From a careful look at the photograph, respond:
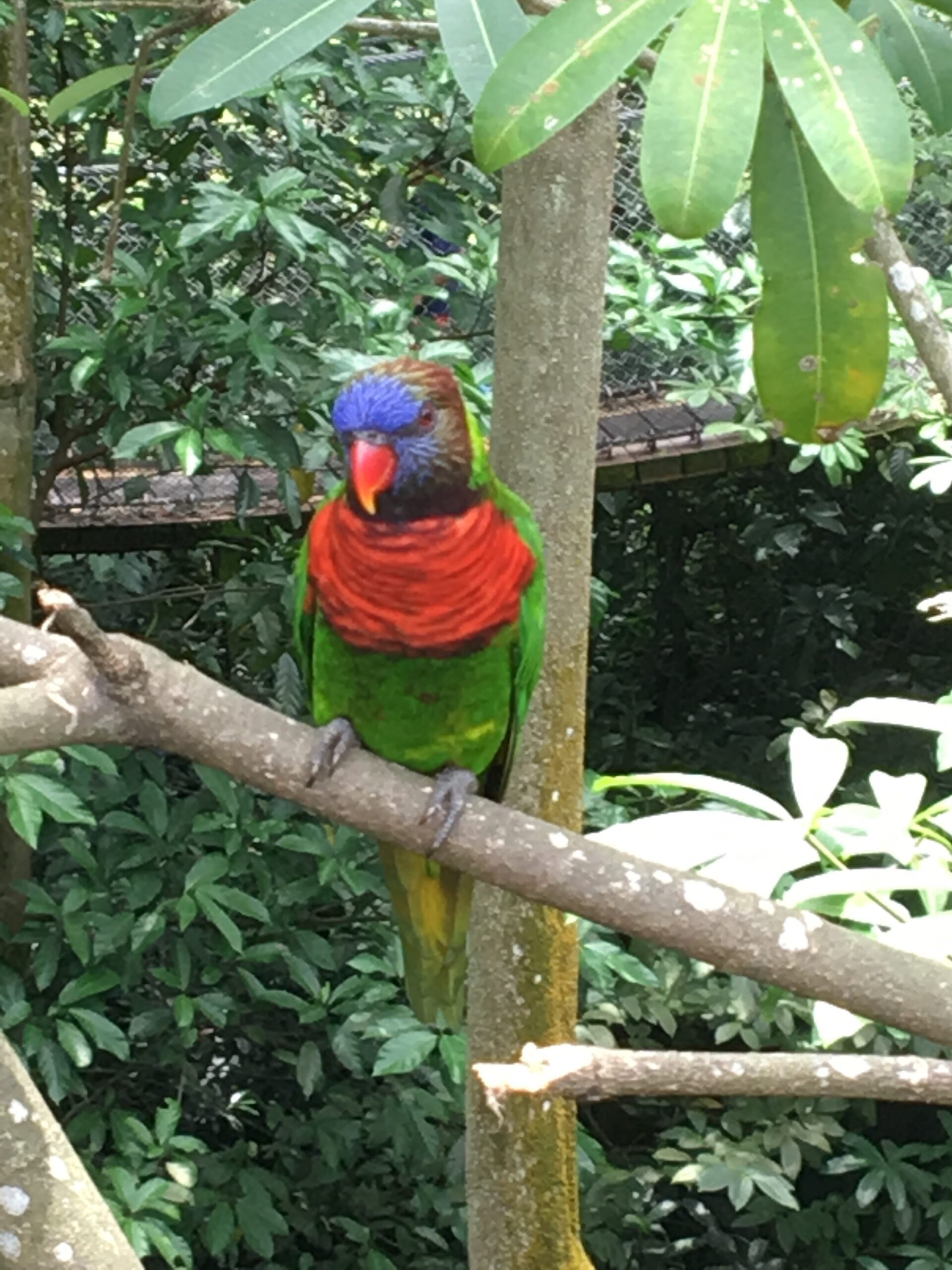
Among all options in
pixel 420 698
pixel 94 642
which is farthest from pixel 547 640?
pixel 94 642

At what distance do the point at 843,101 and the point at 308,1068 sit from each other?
1.43 m

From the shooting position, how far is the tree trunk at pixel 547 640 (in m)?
1.27

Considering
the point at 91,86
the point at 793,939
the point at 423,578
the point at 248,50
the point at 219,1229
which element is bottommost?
the point at 219,1229

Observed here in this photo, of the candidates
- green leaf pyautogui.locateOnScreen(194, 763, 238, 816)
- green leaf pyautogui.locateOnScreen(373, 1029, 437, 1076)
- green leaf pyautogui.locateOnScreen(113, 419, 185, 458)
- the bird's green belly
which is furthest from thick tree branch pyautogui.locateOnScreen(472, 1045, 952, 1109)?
green leaf pyautogui.locateOnScreen(113, 419, 185, 458)

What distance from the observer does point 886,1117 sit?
7.81 ft

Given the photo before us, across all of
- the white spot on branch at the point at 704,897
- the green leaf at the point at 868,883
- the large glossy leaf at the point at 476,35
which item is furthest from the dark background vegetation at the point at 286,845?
the large glossy leaf at the point at 476,35

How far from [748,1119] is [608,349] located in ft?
4.03

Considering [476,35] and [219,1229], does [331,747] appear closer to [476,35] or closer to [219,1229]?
[476,35]

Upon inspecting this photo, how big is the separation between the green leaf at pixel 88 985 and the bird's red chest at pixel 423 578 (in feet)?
2.17

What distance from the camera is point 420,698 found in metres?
1.17

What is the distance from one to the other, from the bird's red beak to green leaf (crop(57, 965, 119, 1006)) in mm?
808

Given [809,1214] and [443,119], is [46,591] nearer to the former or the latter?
[443,119]

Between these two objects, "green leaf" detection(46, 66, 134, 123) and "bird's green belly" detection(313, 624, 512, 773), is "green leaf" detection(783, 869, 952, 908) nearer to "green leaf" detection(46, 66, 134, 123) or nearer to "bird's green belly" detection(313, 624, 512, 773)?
"bird's green belly" detection(313, 624, 512, 773)

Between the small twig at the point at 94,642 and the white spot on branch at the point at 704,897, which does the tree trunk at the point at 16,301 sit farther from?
the white spot on branch at the point at 704,897
